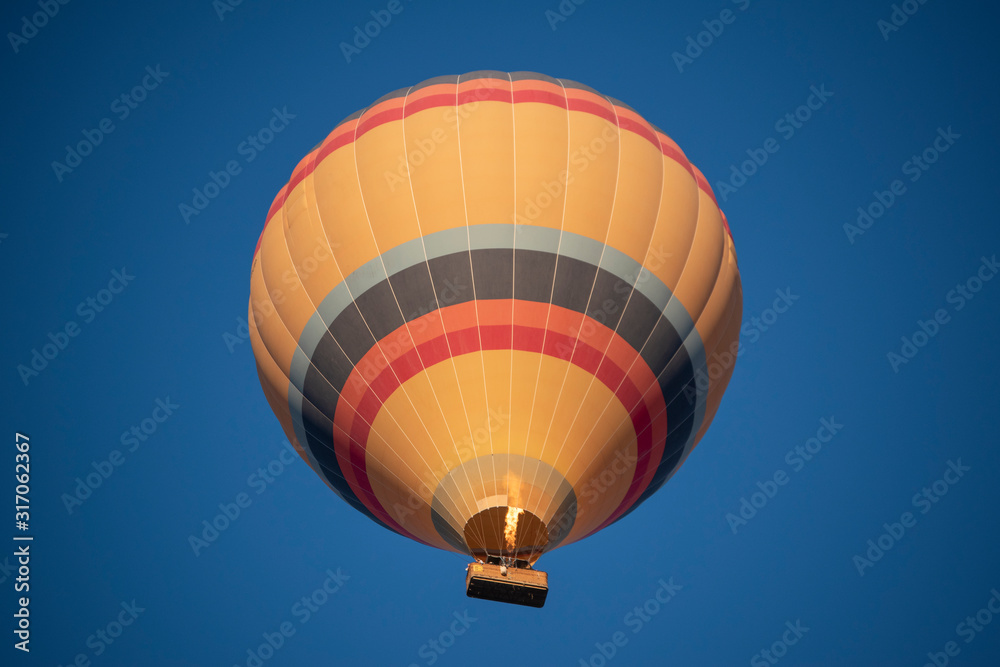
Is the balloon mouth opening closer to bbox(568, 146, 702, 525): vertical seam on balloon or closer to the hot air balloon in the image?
the hot air balloon

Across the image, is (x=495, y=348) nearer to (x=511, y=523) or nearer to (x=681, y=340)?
(x=511, y=523)

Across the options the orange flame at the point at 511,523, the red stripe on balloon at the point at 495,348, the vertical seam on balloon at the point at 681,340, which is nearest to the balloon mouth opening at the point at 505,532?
the orange flame at the point at 511,523

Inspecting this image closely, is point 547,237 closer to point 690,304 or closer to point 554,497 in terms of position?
point 690,304

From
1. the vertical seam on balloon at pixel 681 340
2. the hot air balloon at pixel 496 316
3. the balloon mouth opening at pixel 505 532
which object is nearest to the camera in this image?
the balloon mouth opening at pixel 505 532

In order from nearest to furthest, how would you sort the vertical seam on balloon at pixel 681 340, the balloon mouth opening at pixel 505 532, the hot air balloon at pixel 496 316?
the balloon mouth opening at pixel 505 532 → the hot air balloon at pixel 496 316 → the vertical seam on balloon at pixel 681 340

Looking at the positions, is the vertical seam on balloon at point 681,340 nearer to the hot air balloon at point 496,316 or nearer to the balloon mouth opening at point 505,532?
the hot air balloon at point 496,316

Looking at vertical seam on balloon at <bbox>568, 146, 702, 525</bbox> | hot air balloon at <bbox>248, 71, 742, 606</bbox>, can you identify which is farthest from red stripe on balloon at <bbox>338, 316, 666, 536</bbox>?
vertical seam on balloon at <bbox>568, 146, 702, 525</bbox>
